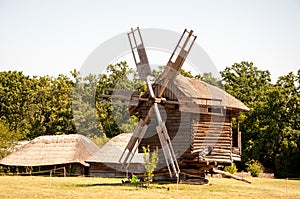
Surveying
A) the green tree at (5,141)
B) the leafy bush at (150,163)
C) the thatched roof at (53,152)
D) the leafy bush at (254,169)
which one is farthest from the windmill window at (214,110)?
the green tree at (5,141)

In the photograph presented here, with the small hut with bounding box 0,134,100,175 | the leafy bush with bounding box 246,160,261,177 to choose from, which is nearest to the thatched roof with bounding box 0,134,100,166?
the small hut with bounding box 0,134,100,175

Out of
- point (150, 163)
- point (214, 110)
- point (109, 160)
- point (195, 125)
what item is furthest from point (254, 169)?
point (150, 163)

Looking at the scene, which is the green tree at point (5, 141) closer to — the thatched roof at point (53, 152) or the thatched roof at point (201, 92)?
the thatched roof at point (53, 152)

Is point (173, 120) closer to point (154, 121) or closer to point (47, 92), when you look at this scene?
point (154, 121)

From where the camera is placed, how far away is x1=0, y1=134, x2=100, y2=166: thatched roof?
141ft

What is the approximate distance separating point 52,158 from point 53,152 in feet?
2.75

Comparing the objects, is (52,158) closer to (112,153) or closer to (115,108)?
(112,153)

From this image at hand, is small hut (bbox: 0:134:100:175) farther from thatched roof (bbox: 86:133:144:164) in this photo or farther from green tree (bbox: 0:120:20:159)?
green tree (bbox: 0:120:20:159)

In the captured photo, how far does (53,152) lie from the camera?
145 feet

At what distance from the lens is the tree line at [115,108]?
4858 cm

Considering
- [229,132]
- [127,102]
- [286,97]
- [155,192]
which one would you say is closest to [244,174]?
[286,97]

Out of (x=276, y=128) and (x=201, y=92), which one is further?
(x=276, y=128)

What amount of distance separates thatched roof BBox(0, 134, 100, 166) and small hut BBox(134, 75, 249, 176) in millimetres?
13914

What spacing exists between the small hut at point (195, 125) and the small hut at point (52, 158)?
45.4 feet
